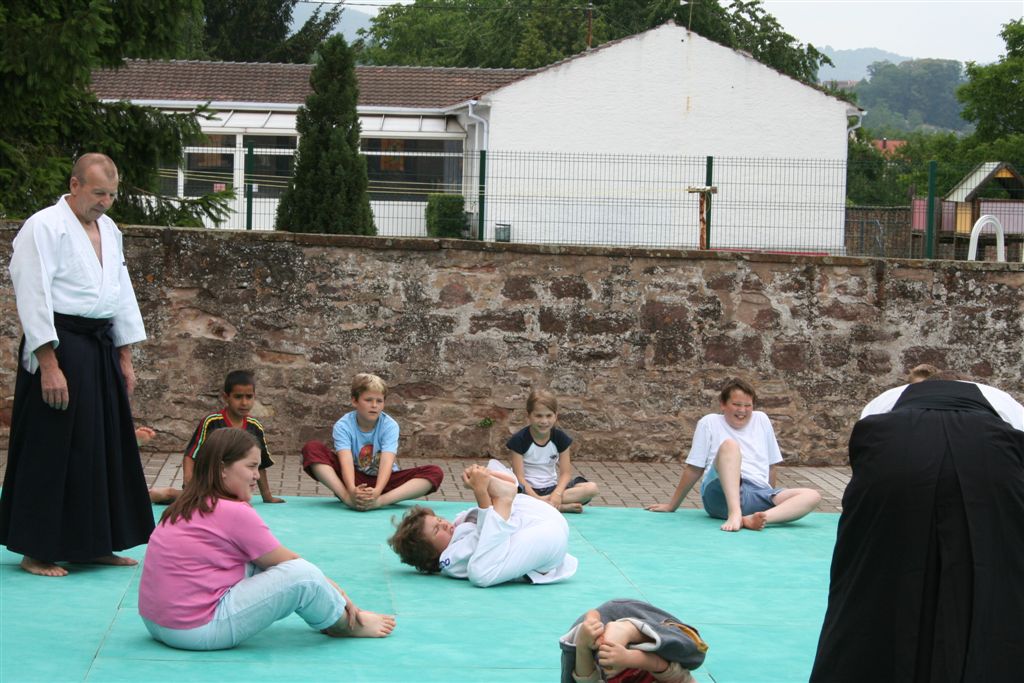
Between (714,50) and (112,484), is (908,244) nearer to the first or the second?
(112,484)

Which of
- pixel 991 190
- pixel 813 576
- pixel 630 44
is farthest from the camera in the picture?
pixel 630 44

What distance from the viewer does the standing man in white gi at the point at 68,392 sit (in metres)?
6.34

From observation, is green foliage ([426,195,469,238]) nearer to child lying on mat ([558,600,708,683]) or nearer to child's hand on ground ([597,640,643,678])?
child lying on mat ([558,600,708,683])

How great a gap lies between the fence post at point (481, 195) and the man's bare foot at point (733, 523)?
14.8 ft

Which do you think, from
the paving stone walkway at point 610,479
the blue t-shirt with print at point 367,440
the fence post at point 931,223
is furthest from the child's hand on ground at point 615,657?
the fence post at point 931,223

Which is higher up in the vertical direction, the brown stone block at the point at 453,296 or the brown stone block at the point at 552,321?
the brown stone block at the point at 453,296

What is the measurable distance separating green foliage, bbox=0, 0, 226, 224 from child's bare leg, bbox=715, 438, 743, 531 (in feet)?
19.5

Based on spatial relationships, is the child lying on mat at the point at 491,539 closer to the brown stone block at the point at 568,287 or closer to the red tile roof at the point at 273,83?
the brown stone block at the point at 568,287

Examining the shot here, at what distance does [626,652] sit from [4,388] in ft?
25.1

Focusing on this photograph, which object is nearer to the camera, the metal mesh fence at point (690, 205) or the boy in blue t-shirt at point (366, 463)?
the boy in blue t-shirt at point (366, 463)

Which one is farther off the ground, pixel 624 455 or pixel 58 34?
pixel 58 34

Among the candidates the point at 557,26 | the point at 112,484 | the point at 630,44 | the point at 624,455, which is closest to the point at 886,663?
the point at 112,484

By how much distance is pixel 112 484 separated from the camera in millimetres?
6625

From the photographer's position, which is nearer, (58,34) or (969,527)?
(969,527)
